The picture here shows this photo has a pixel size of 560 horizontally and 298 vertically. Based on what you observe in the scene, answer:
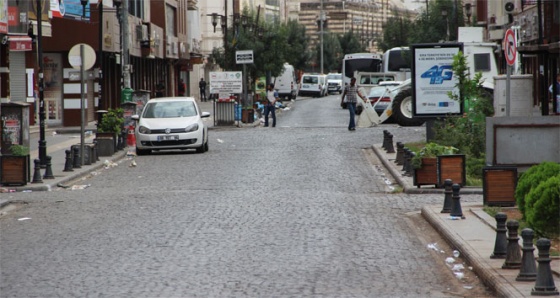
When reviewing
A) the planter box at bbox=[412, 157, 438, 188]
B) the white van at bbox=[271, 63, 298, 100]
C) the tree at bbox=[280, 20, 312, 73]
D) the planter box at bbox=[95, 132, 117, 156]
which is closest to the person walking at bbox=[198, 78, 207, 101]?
the white van at bbox=[271, 63, 298, 100]

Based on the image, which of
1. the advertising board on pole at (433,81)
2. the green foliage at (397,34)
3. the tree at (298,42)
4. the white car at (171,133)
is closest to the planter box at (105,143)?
the white car at (171,133)

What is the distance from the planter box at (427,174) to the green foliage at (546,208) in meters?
6.44

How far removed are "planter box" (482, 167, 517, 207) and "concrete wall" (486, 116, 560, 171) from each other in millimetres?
1567

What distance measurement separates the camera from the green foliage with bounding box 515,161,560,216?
1200 centimetres

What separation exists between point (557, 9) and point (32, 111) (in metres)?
20.4

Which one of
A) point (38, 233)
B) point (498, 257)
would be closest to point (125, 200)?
point (38, 233)

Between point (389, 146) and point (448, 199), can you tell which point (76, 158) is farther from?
point (448, 199)

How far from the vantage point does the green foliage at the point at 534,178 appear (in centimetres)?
1200

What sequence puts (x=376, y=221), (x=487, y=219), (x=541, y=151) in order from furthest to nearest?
1. (x=541, y=151)
2. (x=376, y=221)
3. (x=487, y=219)

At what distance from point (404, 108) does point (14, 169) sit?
870 inches

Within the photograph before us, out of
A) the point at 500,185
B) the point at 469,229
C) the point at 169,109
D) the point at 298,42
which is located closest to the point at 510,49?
the point at 500,185

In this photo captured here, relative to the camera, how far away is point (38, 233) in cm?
1348

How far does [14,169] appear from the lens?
1994 centimetres

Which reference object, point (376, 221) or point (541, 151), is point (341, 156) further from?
point (376, 221)
